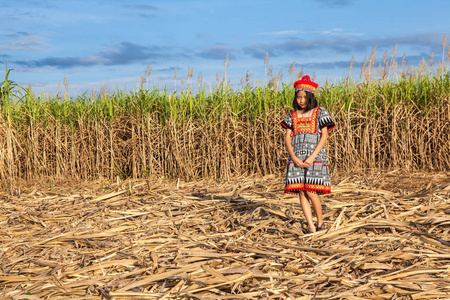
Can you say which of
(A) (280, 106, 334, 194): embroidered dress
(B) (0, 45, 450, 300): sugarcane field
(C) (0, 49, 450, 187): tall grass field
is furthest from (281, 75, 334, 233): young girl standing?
(C) (0, 49, 450, 187): tall grass field

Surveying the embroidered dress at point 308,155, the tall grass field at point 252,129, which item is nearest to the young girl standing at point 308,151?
the embroidered dress at point 308,155

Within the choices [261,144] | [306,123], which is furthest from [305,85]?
[261,144]

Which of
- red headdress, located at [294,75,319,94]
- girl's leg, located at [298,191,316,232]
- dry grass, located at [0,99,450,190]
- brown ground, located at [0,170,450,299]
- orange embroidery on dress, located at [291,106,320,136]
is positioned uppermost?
red headdress, located at [294,75,319,94]

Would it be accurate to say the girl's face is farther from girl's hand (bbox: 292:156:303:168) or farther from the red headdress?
girl's hand (bbox: 292:156:303:168)

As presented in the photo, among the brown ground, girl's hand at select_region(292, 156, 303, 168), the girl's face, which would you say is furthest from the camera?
the girl's face

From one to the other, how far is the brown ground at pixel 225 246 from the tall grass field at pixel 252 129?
1672 millimetres

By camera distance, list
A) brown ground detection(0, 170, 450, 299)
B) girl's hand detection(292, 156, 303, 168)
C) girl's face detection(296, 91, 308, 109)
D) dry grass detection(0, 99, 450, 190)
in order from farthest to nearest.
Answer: dry grass detection(0, 99, 450, 190) < girl's face detection(296, 91, 308, 109) < girl's hand detection(292, 156, 303, 168) < brown ground detection(0, 170, 450, 299)

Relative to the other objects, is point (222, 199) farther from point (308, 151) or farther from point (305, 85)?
point (305, 85)

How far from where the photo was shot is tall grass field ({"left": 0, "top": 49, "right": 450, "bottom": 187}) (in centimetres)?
742

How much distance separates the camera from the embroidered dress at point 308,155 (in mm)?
3986

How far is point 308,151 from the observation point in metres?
4.02

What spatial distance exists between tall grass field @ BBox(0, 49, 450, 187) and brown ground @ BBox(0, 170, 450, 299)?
1672 mm

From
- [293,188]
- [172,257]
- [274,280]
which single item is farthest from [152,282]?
[293,188]

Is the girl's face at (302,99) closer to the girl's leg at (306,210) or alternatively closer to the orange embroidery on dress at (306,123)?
the orange embroidery on dress at (306,123)
